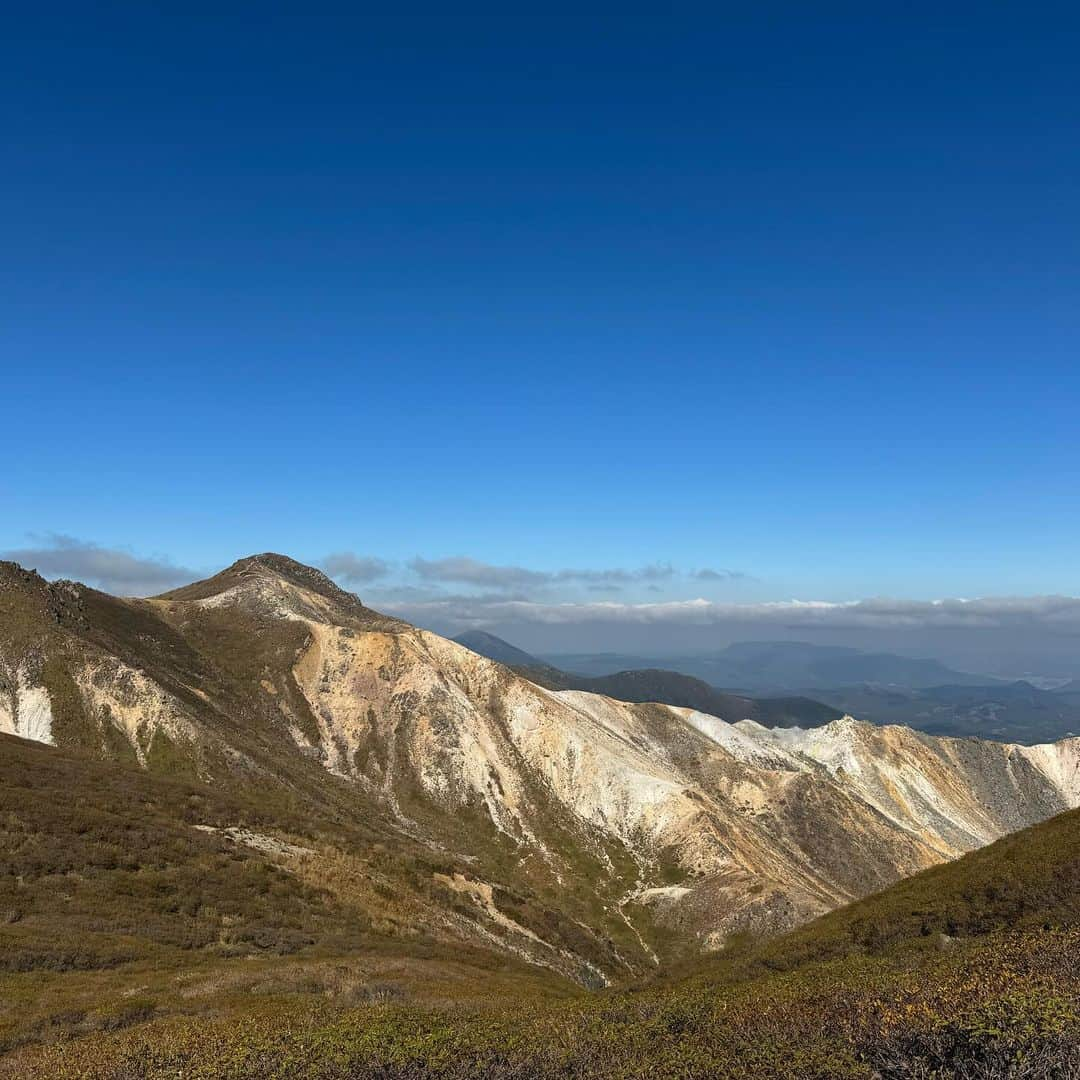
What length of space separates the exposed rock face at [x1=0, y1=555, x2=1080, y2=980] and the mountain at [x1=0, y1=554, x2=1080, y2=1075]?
44cm

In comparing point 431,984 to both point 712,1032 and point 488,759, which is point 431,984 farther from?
point 488,759

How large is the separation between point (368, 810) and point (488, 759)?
2126 cm

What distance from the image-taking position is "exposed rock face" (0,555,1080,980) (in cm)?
7662

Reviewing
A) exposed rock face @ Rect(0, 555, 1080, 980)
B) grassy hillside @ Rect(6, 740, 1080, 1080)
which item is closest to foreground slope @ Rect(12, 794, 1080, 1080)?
grassy hillside @ Rect(6, 740, 1080, 1080)

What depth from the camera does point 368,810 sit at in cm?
8500

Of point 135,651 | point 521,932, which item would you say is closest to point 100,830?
point 521,932

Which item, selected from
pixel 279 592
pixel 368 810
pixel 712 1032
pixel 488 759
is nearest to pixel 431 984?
pixel 712 1032

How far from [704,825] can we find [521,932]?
142 feet

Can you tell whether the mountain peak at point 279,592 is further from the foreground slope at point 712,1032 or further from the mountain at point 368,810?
the foreground slope at point 712,1032

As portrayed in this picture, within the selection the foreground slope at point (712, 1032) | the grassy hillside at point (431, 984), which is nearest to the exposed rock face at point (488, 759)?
the grassy hillside at point (431, 984)

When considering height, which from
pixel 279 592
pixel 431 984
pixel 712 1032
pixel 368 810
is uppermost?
pixel 279 592

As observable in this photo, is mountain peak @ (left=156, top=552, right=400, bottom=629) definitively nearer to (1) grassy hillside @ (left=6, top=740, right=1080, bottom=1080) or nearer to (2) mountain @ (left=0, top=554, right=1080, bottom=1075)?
(2) mountain @ (left=0, top=554, right=1080, bottom=1075)

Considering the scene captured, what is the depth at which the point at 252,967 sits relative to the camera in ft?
96.1

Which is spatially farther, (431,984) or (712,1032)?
(431,984)
